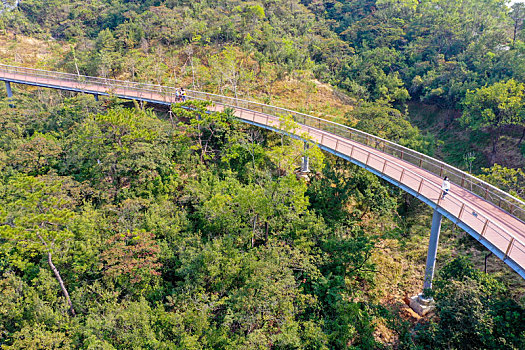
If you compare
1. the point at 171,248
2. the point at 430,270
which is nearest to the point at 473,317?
the point at 430,270

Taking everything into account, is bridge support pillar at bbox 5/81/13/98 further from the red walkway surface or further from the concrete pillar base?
the concrete pillar base

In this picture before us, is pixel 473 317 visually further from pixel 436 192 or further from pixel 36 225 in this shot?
pixel 36 225

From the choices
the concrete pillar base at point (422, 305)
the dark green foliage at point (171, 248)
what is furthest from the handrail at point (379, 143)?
the concrete pillar base at point (422, 305)

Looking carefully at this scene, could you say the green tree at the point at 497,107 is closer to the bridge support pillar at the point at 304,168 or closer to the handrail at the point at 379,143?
the handrail at the point at 379,143

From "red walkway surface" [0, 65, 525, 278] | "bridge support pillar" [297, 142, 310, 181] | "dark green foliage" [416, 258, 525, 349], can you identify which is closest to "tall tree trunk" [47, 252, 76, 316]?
"bridge support pillar" [297, 142, 310, 181]

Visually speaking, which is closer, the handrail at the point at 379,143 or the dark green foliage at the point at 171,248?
the dark green foliage at the point at 171,248

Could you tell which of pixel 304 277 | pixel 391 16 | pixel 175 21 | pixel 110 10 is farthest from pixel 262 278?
pixel 110 10

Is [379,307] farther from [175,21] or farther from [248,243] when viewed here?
[175,21]

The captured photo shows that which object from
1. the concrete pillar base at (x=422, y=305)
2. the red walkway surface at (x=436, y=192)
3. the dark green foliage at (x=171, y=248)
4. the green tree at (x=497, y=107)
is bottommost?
the concrete pillar base at (x=422, y=305)
